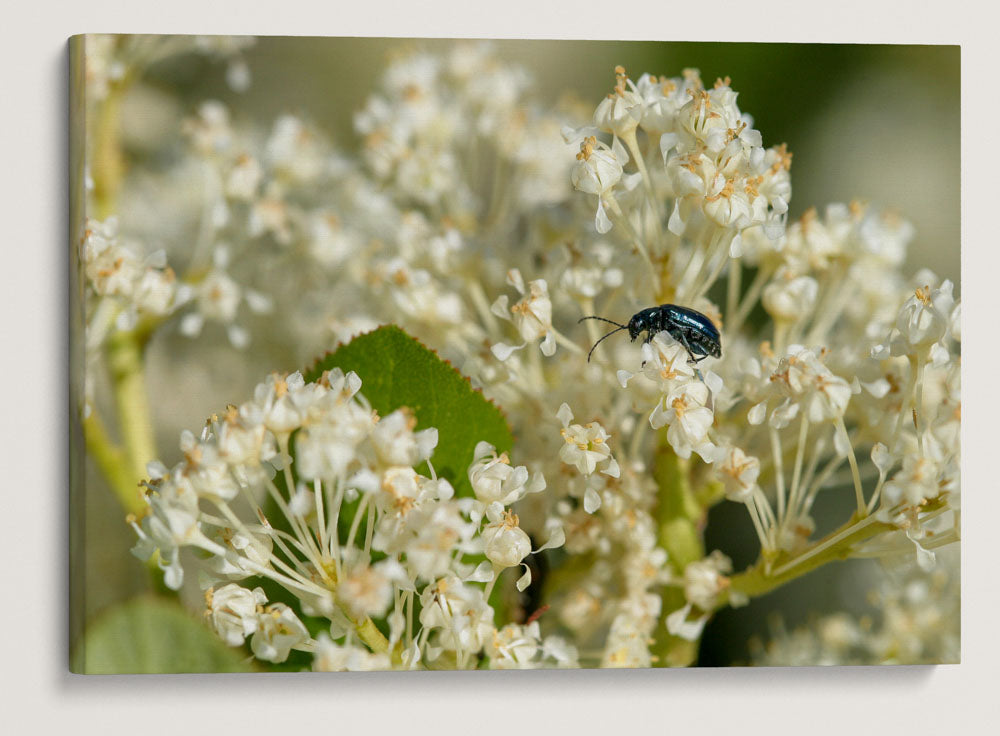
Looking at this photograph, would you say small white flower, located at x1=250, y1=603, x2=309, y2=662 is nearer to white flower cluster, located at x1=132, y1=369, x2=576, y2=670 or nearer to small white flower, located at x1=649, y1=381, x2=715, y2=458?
white flower cluster, located at x1=132, y1=369, x2=576, y2=670

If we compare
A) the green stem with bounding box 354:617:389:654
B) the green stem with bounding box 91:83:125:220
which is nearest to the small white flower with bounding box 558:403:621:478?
the green stem with bounding box 354:617:389:654

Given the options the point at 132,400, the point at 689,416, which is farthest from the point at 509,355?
the point at 132,400

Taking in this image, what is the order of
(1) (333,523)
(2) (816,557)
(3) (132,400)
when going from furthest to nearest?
(3) (132,400)
(2) (816,557)
(1) (333,523)

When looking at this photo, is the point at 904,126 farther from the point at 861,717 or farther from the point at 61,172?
the point at 61,172

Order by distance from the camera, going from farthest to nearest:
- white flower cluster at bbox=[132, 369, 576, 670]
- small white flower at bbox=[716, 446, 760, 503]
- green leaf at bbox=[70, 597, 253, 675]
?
green leaf at bbox=[70, 597, 253, 675]
small white flower at bbox=[716, 446, 760, 503]
white flower cluster at bbox=[132, 369, 576, 670]

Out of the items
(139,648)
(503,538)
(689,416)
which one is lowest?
(139,648)

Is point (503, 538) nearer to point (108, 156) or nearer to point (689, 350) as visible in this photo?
point (689, 350)

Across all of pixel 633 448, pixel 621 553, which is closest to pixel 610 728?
pixel 621 553
